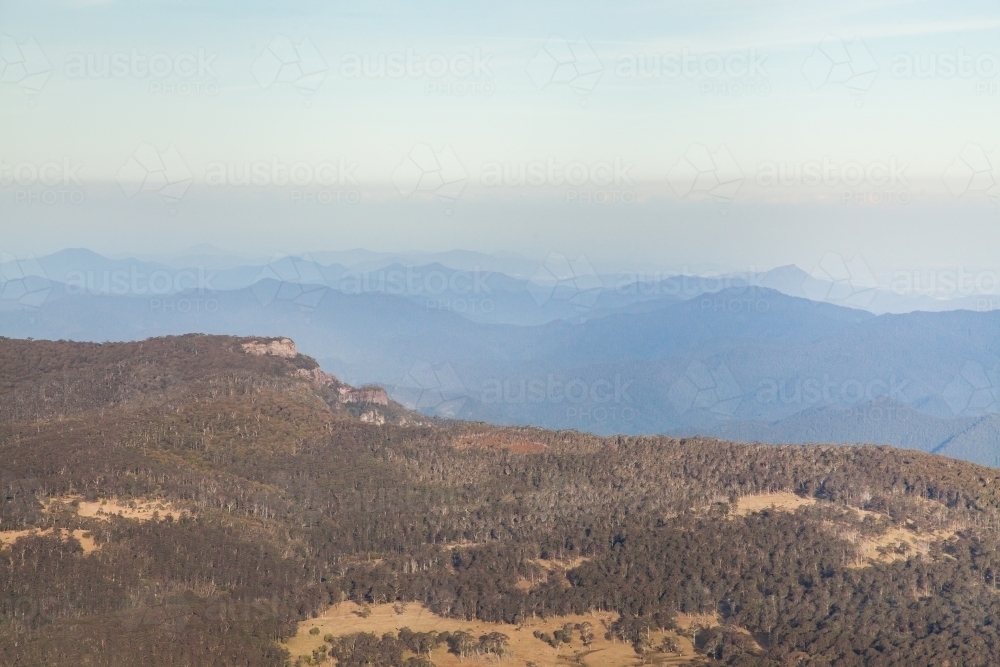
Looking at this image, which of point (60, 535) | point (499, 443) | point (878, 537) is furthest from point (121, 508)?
point (878, 537)

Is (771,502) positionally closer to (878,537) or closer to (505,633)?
(878,537)

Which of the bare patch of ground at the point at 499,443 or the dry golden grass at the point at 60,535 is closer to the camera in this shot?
the dry golden grass at the point at 60,535

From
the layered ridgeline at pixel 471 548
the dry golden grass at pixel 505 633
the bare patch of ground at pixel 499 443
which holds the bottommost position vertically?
the dry golden grass at pixel 505 633

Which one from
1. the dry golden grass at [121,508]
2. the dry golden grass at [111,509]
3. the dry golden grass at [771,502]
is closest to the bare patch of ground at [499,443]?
the dry golden grass at [771,502]

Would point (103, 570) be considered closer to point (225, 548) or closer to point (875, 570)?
point (225, 548)

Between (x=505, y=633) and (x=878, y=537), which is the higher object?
(x=878, y=537)

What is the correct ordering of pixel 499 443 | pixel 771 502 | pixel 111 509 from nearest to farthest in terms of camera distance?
pixel 111 509 → pixel 771 502 → pixel 499 443

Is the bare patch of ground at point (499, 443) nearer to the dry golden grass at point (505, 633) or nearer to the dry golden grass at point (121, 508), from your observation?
the dry golden grass at point (121, 508)
